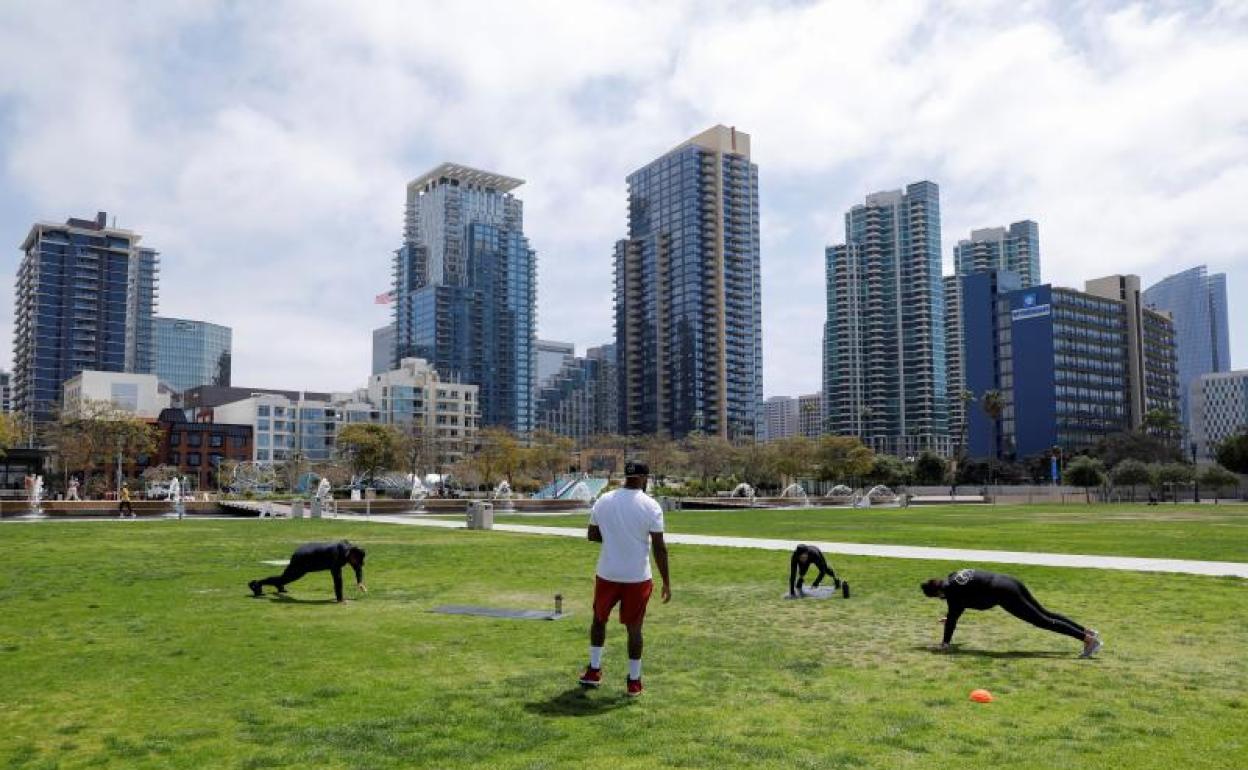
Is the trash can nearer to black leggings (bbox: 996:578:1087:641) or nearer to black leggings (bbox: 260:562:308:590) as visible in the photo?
black leggings (bbox: 260:562:308:590)

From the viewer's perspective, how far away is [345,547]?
1602 centimetres

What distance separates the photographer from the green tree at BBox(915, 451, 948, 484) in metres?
159

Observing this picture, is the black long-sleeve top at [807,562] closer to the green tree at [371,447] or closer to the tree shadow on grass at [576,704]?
the tree shadow on grass at [576,704]

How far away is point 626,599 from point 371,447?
106814 millimetres

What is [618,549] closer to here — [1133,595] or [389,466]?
[1133,595]

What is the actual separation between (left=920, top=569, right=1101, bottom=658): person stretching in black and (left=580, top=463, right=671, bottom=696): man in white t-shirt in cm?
431

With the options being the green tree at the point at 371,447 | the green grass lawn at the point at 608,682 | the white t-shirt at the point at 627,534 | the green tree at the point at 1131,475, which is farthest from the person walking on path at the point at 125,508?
the green tree at the point at 1131,475

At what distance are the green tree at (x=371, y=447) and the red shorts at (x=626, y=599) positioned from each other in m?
106

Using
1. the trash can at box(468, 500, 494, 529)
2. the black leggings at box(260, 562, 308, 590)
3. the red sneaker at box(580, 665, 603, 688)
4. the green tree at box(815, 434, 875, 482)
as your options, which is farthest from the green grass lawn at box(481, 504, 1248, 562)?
the green tree at box(815, 434, 875, 482)

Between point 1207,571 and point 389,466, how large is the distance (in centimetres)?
10575

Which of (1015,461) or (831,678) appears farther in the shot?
(1015,461)

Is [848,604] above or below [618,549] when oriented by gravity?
below

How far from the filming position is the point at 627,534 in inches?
367

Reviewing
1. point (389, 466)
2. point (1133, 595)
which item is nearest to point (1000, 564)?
point (1133, 595)
